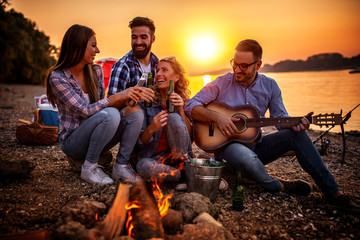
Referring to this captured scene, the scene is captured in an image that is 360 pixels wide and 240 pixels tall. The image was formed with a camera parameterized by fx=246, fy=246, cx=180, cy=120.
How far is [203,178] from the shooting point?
324cm

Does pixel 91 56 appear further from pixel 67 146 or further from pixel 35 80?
pixel 35 80

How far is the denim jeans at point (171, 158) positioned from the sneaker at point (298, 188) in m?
1.59

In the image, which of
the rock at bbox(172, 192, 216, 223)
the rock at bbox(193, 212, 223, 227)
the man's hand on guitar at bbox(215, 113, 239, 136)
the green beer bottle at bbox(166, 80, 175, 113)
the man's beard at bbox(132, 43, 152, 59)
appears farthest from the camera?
the man's beard at bbox(132, 43, 152, 59)

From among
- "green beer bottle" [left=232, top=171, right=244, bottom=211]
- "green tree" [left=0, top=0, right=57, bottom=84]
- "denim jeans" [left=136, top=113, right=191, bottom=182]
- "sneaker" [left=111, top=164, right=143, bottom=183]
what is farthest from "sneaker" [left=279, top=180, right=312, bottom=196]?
"green tree" [left=0, top=0, right=57, bottom=84]

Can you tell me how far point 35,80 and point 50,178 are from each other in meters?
39.2

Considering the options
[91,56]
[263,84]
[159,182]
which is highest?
[91,56]

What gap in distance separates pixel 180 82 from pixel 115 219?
109 inches

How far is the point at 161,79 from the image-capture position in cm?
424

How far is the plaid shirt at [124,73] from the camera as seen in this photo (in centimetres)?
458

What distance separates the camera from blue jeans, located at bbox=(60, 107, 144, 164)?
365cm

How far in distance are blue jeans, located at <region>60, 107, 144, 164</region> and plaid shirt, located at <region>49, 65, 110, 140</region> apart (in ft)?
0.33

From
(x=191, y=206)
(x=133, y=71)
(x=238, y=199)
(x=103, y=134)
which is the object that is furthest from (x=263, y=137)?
(x=133, y=71)

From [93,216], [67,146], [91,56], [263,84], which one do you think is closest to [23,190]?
[67,146]

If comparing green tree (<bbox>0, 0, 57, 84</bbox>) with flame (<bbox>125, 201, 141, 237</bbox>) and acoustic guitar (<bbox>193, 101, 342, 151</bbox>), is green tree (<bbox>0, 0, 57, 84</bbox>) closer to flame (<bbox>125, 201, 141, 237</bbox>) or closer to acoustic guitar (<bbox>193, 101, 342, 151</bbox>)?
acoustic guitar (<bbox>193, 101, 342, 151</bbox>)
